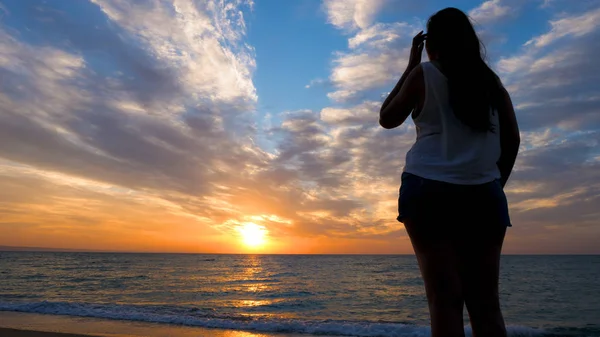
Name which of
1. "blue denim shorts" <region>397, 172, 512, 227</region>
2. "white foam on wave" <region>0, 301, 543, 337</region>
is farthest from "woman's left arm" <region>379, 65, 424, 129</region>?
"white foam on wave" <region>0, 301, 543, 337</region>

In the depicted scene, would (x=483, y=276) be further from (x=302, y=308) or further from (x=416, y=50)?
(x=302, y=308)

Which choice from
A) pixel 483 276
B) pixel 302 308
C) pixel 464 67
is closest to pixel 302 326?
pixel 302 308

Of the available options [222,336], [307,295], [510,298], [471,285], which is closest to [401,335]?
[222,336]

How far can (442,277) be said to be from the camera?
4.49ft

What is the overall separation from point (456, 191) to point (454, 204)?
5 cm

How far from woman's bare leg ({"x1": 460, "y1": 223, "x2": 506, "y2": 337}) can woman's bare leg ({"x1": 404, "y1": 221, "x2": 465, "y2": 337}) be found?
0.06 m

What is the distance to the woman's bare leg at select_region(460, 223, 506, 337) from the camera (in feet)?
4.58

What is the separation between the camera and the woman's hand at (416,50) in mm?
1646

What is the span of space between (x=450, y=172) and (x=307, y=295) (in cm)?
1727

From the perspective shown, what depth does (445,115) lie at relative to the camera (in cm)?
142

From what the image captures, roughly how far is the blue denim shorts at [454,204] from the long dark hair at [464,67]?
0.23 meters

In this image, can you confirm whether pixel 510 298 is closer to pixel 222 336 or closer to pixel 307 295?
pixel 307 295

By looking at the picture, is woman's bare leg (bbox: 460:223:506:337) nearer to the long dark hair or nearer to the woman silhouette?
the woman silhouette

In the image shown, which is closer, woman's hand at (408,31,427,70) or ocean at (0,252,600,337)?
woman's hand at (408,31,427,70)
